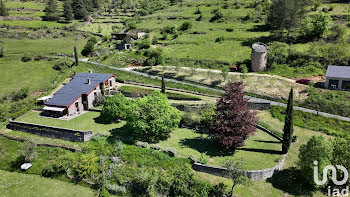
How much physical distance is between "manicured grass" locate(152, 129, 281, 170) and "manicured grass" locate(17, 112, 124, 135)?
10.8 m

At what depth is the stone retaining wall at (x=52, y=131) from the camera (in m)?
40.1

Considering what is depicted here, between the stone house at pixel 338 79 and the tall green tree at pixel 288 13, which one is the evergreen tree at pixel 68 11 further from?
the stone house at pixel 338 79

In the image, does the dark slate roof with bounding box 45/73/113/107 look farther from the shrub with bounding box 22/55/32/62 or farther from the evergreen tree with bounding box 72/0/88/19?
the evergreen tree with bounding box 72/0/88/19

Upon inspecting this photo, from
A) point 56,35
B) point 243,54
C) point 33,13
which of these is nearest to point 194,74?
point 243,54

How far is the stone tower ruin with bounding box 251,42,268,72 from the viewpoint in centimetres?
6297

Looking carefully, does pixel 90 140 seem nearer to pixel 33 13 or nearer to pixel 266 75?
pixel 266 75

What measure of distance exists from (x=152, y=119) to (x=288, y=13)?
57004mm

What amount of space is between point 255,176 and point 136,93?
3320 cm

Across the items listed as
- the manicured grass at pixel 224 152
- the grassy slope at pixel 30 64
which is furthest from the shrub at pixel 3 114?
the manicured grass at pixel 224 152

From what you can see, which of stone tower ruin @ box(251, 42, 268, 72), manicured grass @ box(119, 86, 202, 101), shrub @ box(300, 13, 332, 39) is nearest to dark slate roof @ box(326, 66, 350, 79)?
stone tower ruin @ box(251, 42, 268, 72)

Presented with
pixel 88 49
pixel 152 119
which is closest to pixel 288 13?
pixel 152 119

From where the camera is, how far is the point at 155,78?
65.7 meters

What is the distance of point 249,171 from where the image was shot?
106 feet

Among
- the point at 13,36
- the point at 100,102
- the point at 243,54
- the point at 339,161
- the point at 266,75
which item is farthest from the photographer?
the point at 13,36
